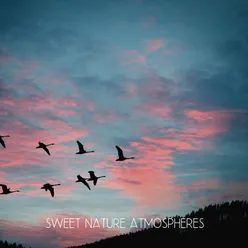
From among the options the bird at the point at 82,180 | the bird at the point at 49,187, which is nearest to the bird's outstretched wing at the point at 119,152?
the bird at the point at 82,180

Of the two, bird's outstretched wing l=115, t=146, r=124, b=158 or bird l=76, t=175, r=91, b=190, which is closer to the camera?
bird's outstretched wing l=115, t=146, r=124, b=158

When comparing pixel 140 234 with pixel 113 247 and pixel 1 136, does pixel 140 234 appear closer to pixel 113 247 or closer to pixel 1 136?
pixel 113 247

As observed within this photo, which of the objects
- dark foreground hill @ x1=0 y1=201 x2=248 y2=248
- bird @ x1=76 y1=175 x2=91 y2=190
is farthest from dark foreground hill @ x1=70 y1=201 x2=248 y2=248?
bird @ x1=76 y1=175 x2=91 y2=190

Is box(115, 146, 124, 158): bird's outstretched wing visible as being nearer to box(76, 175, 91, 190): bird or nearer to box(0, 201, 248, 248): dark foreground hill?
box(76, 175, 91, 190): bird

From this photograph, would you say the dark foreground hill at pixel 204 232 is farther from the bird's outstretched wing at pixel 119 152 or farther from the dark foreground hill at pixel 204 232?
the bird's outstretched wing at pixel 119 152

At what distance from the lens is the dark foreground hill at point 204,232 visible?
108287mm

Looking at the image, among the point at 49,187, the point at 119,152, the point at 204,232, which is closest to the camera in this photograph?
the point at 119,152

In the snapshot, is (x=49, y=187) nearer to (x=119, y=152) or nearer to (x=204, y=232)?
(x=119, y=152)

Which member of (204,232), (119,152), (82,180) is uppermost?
(119,152)

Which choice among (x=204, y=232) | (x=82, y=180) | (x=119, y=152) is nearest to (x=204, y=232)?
(x=204, y=232)

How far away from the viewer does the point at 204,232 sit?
120125 mm

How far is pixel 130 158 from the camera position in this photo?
62625 millimetres

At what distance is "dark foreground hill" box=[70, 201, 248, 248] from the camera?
108287 millimetres

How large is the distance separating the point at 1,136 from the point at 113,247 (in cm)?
11116
